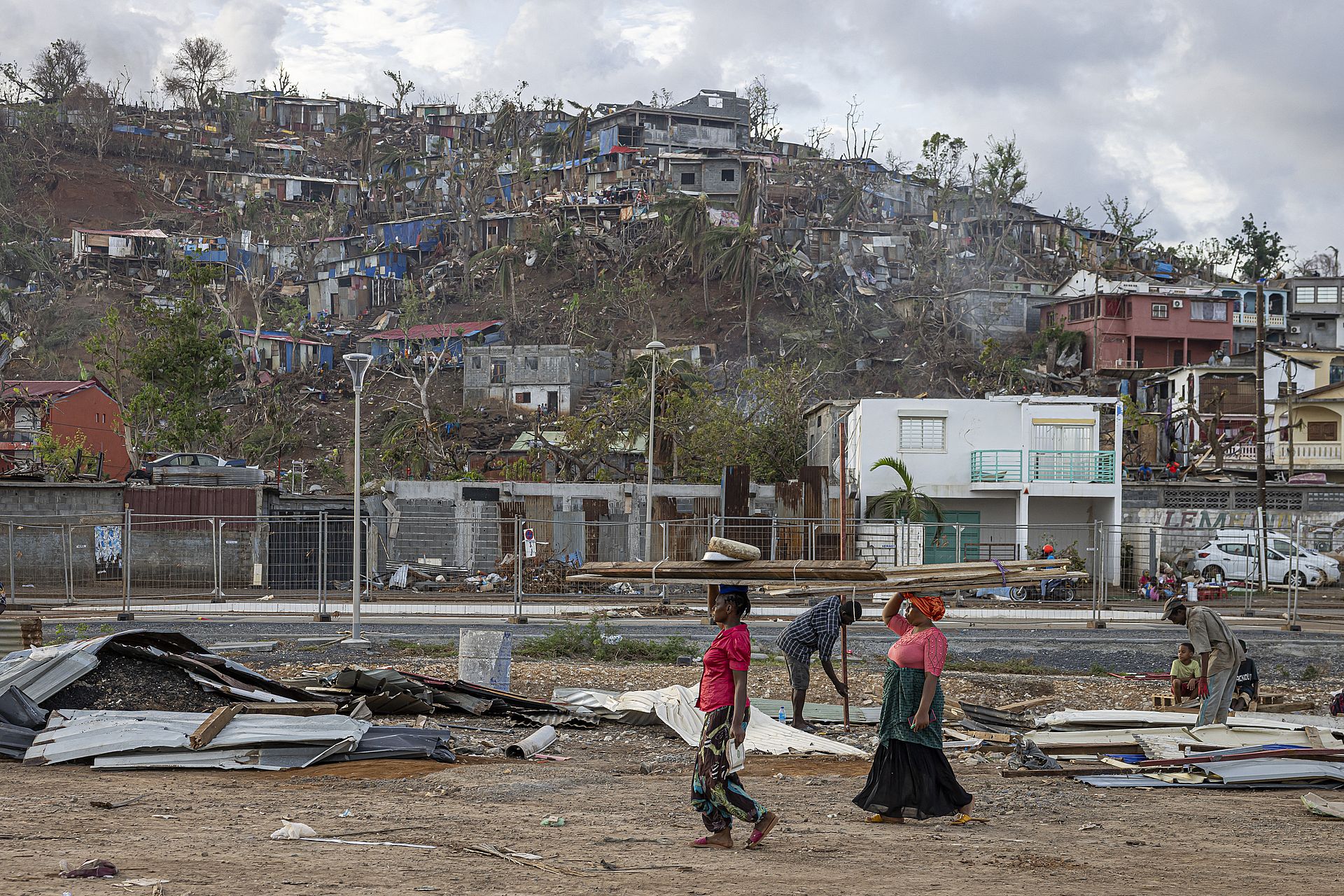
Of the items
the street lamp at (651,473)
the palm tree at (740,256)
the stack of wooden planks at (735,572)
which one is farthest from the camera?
the palm tree at (740,256)

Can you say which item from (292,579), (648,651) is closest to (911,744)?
(648,651)

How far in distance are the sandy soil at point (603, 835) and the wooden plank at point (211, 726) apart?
0.30 meters

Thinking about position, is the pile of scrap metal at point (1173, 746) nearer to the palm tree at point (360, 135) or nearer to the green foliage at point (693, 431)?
the green foliage at point (693, 431)

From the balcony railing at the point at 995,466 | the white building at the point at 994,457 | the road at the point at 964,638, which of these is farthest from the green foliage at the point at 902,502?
the road at the point at 964,638

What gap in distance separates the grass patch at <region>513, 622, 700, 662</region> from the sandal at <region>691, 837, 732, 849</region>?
11471 mm

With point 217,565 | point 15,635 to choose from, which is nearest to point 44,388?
point 217,565

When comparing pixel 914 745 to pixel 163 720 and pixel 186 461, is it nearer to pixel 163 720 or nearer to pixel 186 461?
pixel 163 720

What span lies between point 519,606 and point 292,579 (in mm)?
7937

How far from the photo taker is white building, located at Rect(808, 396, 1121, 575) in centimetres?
3659

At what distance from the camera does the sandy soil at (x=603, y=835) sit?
604 centimetres

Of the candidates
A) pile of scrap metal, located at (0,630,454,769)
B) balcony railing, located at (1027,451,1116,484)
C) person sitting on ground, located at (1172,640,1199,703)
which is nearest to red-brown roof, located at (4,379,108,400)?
balcony railing, located at (1027,451,1116,484)

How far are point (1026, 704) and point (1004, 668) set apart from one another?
4.23m

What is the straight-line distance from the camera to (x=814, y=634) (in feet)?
41.0

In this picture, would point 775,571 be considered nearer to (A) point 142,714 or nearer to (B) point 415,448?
(A) point 142,714
